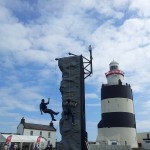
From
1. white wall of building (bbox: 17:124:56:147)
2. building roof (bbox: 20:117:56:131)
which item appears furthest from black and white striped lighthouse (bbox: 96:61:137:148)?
building roof (bbox: 20:117:56:131)

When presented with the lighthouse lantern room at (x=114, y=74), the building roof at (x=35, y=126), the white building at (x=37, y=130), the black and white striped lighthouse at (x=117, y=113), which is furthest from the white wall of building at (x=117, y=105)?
the building roof at (x=35, y=126)

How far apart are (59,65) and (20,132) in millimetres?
50356

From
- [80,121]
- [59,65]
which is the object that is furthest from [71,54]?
[80,121]

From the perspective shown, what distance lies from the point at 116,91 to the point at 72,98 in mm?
22058

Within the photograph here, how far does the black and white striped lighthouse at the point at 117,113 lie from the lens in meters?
36.9

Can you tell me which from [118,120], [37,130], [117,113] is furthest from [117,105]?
[37,130]

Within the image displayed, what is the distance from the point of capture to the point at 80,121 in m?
17.2

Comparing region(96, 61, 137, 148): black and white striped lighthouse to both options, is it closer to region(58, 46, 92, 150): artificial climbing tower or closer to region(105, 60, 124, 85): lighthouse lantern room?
region(105, 60, 124, 85): lighthouse lantern room

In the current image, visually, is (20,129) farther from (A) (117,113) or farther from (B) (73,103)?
(B) (73,103)

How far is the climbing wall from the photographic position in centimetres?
1717

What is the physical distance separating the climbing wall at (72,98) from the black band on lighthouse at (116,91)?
21135 millimetres

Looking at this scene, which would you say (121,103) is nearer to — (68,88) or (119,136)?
(119,136)

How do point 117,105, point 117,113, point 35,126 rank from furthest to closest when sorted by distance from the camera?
1. point 35,126
2. point 117,105
3. point 117,113

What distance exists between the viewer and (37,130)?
6725cm
